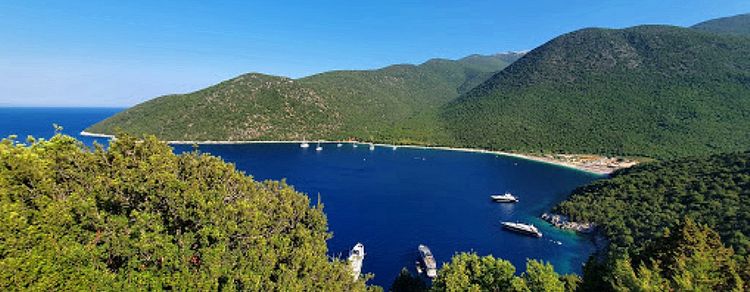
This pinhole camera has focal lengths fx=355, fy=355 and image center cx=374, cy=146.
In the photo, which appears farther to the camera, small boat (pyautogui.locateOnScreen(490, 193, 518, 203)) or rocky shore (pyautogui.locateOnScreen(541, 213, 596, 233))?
small boat (pyautogui.locateOnScreen(490, 193, 518, 203))

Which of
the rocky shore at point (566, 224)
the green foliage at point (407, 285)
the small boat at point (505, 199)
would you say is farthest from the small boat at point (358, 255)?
the small boat at point (505, 199)

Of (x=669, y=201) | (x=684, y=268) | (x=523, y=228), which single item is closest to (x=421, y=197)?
(x=523, y=228)

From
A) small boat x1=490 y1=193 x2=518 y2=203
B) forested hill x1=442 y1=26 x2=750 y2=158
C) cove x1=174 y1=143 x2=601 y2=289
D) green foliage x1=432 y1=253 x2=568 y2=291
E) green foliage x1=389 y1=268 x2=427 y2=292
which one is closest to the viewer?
green foliage x1=432 y1=253 x2=568 y2=291

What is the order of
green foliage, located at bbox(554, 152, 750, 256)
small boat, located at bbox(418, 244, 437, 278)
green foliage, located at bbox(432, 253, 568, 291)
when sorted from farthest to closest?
green foliage, located at bbox(554, 152, 750, 256) < small boat, located at bbox(418, 244, 437, 278) < green foliage, located at bbox(432, 253, 568, 291)

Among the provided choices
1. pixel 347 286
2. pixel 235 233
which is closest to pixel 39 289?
pixel 235 233

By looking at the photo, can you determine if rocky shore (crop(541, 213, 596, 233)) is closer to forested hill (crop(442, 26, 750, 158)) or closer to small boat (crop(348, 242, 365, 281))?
small boat (crop(348, 242, 365, 281))

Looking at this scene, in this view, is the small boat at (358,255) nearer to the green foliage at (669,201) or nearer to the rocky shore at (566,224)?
the green foliage at (669,201)

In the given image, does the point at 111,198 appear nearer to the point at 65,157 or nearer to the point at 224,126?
the point at 65,157

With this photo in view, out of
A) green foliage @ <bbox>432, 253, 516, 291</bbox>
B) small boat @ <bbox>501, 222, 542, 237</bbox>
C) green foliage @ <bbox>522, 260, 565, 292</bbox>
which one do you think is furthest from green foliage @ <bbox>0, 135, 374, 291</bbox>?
small boat @ <bbox>501, 222, 542, 237</bbox>

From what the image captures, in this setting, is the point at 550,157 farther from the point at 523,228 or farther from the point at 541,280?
the point at 541,280
